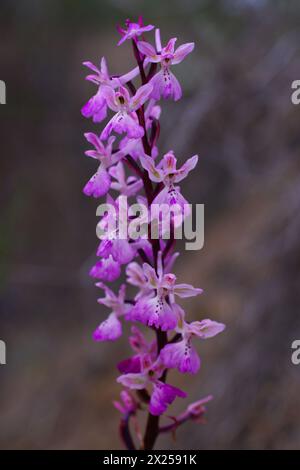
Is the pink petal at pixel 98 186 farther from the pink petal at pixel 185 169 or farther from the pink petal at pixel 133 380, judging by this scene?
the pink petal at pixel 133 380

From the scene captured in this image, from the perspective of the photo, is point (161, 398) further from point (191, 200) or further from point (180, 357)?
point (191, 200)

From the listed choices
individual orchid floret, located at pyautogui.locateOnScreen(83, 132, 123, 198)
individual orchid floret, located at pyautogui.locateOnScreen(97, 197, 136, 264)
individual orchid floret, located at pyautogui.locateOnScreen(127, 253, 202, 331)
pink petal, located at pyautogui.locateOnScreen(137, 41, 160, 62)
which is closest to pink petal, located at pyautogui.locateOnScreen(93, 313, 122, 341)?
individual orchid floret, located at pyautogui.locateOnScreen(127, 253, 202, 331)

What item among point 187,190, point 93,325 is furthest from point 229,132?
point 93,325

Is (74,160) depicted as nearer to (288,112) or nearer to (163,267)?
(288,112)

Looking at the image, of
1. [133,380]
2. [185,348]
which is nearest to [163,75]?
[185,348]

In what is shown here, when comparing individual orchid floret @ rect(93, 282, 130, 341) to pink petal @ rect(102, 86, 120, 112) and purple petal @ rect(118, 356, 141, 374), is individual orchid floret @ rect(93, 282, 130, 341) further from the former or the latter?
pink petal @ rect(102, 86, 120, 112)

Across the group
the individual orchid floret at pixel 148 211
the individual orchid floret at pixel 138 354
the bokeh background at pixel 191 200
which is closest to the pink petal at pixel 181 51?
the individual orchid floret at pixel 148 211
